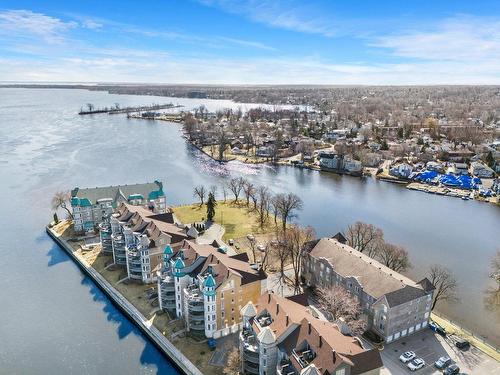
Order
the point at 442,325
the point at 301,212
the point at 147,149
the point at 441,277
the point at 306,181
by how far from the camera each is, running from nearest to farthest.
→ the point at 442,325
the point at 441,277
the point at 301,212
the point at 306,181
the point at 147,149

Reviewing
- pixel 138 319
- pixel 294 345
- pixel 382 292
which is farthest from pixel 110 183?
pixel 294 345

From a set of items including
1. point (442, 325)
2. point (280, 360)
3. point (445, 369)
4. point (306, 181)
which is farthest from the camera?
point (306, 181)

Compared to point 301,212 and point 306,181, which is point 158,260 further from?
point 306,181

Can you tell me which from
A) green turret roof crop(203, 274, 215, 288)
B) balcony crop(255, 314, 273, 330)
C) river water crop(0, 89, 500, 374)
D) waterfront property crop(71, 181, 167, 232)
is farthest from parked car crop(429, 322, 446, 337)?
waterfront property crop(71, 181, 167, 232)

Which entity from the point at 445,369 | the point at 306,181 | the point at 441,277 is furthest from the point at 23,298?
the point at 306,181

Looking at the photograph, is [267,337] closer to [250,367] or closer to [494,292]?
[250,367]
